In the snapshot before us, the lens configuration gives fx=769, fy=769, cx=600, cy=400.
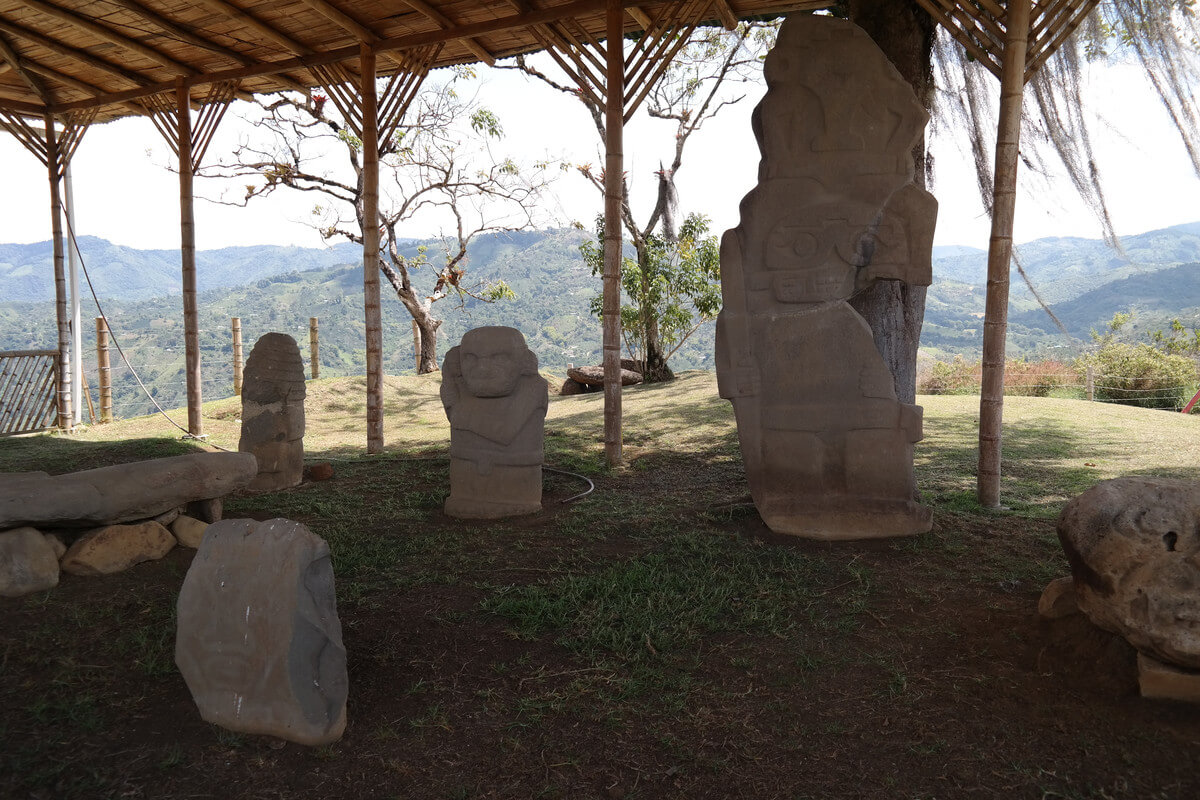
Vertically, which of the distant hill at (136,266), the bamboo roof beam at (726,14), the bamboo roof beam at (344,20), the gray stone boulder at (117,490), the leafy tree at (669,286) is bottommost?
the gray stone boulder at (117,490)

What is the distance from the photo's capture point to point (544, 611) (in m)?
3.71

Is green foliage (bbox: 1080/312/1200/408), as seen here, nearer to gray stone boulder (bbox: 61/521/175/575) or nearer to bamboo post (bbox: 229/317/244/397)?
gray stone boulder (bbox: 61/521/175/575)

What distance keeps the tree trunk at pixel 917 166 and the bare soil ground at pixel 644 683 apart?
1440 millimetres

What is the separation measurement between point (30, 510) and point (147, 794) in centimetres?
205

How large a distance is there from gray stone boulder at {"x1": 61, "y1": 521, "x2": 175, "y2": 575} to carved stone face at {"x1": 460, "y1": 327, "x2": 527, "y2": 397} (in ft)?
6.78

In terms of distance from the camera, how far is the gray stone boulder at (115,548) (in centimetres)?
397

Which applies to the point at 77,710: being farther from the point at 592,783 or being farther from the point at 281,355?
the point at 281,355

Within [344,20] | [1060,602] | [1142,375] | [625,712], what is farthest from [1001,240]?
[1142,375]

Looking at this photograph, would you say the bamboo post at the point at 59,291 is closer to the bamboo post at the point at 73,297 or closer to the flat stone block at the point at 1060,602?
the bamboo post at the point at 73,297

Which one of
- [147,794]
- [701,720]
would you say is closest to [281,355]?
[147,794]

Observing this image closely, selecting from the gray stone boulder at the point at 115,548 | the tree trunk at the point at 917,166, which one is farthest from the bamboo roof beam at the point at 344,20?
the gray stone boulder at the point at 115,548

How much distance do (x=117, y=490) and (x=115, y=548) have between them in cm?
31

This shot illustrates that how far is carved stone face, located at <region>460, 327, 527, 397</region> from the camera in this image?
5273 millimetres

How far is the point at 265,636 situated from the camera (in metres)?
2.72
